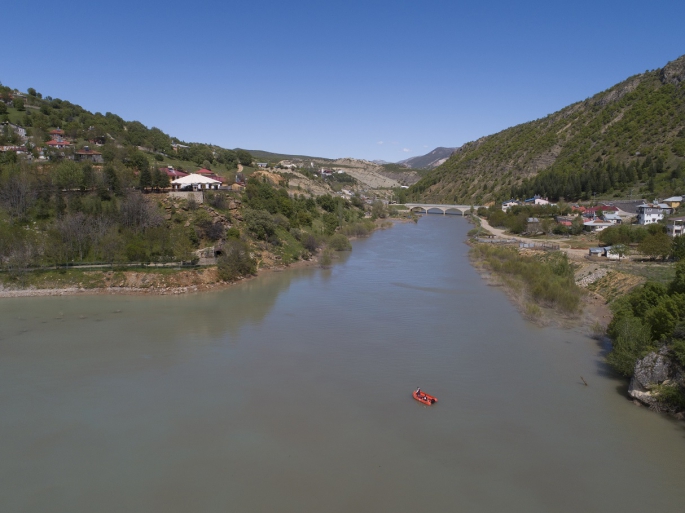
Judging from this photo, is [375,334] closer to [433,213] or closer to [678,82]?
[433,213]

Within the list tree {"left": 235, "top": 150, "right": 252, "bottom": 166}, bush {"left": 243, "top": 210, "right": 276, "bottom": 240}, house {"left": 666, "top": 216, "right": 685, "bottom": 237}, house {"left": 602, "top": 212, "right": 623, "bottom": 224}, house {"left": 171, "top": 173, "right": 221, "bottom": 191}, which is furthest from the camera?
tree {"left": 235, "top": 150, "right": 252, "bottom": 166}

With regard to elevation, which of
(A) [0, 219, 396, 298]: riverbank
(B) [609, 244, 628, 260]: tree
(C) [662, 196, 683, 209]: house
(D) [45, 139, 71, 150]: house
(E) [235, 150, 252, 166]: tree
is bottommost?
(A) [0, 219, 396, 298]: riverbank

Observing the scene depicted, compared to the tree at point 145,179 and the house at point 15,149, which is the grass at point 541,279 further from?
the house at point 15,149

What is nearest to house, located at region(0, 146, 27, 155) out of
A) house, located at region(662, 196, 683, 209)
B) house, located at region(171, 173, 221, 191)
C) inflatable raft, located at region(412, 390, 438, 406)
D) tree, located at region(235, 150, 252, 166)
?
house, located at region(171, 173, 221, 191)

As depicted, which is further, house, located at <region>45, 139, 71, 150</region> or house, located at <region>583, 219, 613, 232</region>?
house, located at <region>583, 219, 613, 232</region>

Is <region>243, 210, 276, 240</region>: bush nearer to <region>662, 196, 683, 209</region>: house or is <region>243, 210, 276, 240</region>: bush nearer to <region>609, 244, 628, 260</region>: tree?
<region>609, 244, 628, 260</region>: tree

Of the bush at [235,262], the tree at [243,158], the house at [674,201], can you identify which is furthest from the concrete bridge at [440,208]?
the bush at [235,262]
